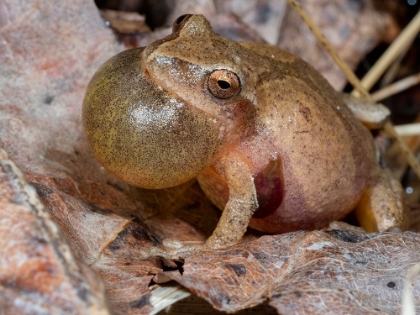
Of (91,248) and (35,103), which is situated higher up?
(35,103)

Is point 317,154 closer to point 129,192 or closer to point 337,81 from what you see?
point 129,192

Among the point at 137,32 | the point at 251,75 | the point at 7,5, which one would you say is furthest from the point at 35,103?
the point at 251,75

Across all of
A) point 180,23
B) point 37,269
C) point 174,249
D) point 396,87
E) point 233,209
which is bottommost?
point 37,269

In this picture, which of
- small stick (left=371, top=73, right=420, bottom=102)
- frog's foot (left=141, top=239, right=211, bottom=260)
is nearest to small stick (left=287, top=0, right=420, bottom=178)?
small stick (left=371, top=73, right=420, bottom=102)

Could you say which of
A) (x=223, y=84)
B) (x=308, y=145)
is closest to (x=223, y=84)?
(x=223, y=84)

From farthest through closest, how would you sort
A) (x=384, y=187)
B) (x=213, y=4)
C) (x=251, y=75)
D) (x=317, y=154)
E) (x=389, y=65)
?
(x=389, y=65), (x=213, y=4), (x=384, y=187), (x=317, y=154), (x=251, y=75)

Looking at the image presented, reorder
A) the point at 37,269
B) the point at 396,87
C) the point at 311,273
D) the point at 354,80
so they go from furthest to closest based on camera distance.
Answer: the point at 396,87
the point at 354,80
the point at 311,273
the point at 37,269

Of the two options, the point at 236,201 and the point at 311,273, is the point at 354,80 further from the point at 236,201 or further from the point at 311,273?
the point at 311,273
